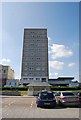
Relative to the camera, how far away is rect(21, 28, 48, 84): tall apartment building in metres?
102

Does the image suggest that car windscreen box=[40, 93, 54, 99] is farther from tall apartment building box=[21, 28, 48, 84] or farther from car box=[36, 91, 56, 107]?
tall apartment building box=[21, 28, 48, 84]

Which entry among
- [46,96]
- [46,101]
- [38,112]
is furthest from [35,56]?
[38,112]

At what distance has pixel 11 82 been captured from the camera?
9150 centimetres

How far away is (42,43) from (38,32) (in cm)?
721

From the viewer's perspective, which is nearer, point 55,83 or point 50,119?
point 50,119

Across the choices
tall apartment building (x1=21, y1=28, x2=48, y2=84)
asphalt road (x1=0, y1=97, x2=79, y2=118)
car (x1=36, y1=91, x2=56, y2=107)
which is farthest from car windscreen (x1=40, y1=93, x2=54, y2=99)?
tall apartment building (x1=21, y1=28, x2=48, y2=84)

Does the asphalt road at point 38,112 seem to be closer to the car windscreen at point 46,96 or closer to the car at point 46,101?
the car at point 46,101

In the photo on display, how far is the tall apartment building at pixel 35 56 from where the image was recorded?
334 feet

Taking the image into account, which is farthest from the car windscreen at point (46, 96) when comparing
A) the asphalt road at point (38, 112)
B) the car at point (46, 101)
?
the asphalt road at point (38, 112)

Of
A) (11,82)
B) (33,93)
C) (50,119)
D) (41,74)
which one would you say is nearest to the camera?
(50,119)

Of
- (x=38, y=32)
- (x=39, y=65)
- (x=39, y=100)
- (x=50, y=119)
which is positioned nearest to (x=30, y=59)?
(x=39, y=65)

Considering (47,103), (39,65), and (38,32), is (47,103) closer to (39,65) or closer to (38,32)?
(39,65)

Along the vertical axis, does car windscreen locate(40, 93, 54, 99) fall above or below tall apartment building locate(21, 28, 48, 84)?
below

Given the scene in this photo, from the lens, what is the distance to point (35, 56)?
105188 mm
